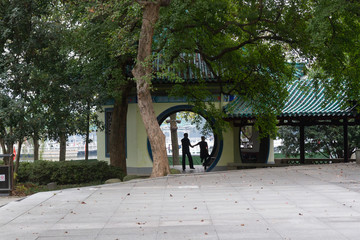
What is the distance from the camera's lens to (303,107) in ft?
59.2

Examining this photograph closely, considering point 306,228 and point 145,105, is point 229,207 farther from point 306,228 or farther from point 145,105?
point 145,105

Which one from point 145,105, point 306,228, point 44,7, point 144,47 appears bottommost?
point 306,228

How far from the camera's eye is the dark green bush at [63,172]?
1569cm

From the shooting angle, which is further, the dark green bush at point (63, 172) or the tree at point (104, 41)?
the dark green bush at point (63, 172)

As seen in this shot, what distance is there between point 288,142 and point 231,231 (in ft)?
65.6

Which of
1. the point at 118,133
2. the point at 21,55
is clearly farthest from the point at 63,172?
the point at 21,55

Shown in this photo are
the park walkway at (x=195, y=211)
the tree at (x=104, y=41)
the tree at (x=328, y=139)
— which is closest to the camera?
the park walkway at (x=195, y=211)

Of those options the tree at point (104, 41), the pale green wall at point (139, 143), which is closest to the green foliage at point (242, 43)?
the tree at point (104, 41)

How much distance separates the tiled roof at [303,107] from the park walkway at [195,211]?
6312 mm

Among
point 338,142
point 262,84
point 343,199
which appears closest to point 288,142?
point 338,142

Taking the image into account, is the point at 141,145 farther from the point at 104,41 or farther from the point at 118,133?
the point at 104,41

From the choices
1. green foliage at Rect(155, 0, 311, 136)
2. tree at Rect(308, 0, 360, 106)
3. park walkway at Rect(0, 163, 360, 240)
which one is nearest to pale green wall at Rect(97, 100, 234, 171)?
green foliage at Rect(155, 0, 311, 136)

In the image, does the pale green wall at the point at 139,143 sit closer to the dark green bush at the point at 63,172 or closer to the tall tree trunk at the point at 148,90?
the dark green bush at the point at 63,172

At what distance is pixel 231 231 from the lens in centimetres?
604
